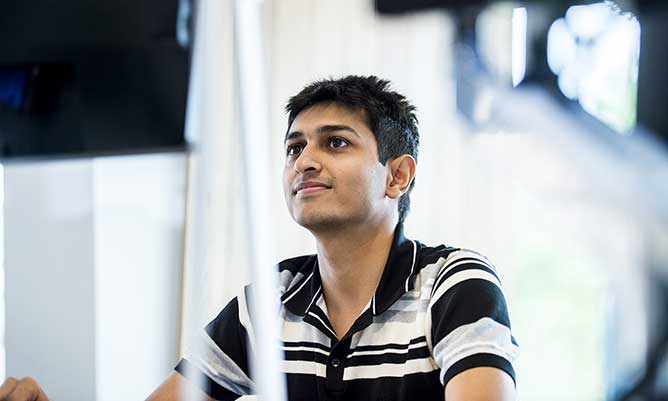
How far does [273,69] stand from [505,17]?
473mm

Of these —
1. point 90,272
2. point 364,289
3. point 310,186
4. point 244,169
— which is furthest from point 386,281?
point 244,169

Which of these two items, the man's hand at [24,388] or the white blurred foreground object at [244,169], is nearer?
the white blurred foreground object at [244,169]

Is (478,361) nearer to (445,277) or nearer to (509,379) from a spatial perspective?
(509,379)

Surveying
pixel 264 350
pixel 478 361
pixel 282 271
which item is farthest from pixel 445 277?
pixel 264 350

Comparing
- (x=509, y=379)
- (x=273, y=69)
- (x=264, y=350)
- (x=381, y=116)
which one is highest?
(x=273, y=69)

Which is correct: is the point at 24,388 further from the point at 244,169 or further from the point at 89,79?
the point at 244,169

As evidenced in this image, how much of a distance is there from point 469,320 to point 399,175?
1.03 ft

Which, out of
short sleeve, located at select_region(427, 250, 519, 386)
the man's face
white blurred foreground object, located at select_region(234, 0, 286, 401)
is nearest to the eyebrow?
the man's face

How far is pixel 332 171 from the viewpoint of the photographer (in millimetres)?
955

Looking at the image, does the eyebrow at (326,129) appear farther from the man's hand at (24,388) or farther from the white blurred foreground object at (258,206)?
the white blurred foreground object at (258,206)

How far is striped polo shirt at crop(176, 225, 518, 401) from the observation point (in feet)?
2.64

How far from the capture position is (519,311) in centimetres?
155

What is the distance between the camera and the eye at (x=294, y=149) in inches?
39.0

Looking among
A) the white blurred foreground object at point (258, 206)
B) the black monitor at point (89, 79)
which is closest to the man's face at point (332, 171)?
the black monitor at point (89, 79)
